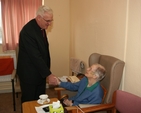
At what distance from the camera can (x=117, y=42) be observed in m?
1.84

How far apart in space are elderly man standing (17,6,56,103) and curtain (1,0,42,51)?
1470 millimetres

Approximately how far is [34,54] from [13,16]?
1.77 metres

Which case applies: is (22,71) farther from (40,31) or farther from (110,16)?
(110,16)

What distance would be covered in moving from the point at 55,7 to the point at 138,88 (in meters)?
2.56

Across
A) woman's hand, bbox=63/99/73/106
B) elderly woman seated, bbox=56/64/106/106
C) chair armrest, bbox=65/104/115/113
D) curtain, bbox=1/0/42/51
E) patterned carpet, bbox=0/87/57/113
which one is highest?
curtain, bbox=1/0/42/51

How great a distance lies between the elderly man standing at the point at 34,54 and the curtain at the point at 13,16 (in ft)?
4.82

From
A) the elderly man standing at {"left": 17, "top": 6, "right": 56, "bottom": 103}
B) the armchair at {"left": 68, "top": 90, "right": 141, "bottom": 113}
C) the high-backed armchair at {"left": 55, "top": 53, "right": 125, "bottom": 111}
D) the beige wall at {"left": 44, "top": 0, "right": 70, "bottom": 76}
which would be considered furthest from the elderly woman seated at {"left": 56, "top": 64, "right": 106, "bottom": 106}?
the beige wall at {"left": 44, "top": 0, "right": 70, "bottom": 76}

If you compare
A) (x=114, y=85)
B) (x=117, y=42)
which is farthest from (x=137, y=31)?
(x=114, y=85)

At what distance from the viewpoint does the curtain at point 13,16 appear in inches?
130

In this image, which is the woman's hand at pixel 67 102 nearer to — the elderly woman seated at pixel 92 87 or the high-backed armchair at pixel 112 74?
the elderly woman seated at pixel 92 87

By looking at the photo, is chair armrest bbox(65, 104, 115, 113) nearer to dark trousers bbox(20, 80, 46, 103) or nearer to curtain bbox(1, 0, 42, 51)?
dark trousers bbox(20, 80, 46, 103)

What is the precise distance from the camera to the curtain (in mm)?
3299

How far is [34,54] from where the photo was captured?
196 cm

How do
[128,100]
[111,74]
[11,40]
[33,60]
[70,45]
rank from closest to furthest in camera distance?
[128,100], [111,74], [33,60], [11,40], [70,45]
